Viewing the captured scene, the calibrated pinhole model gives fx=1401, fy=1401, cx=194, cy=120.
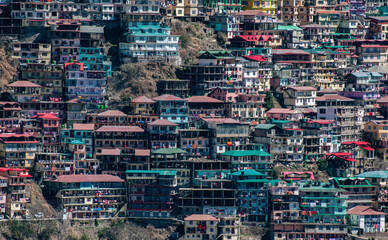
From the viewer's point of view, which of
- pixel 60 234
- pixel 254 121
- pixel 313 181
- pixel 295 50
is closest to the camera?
pixel 60 234

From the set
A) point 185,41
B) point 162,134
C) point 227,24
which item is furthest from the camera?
point 227,24

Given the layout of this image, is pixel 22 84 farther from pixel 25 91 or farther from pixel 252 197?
pixel 252 197

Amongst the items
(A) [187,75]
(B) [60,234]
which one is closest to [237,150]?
(A) [187,75]

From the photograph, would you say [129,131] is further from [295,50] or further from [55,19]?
[295,50]

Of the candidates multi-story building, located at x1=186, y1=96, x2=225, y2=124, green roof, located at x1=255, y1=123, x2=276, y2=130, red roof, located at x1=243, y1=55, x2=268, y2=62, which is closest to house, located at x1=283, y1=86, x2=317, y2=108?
red roof, located at x1=243, y1=55, x2=268, y2=62

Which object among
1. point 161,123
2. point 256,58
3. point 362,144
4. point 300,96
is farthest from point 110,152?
point 362,144

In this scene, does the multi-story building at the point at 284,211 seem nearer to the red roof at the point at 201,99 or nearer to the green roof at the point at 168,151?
the green roof at the point at 168,151

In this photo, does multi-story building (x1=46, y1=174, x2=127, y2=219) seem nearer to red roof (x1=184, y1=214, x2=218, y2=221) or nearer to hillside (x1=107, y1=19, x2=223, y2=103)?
red roof (x1=184, y1=214, x2=218, y2=221)
